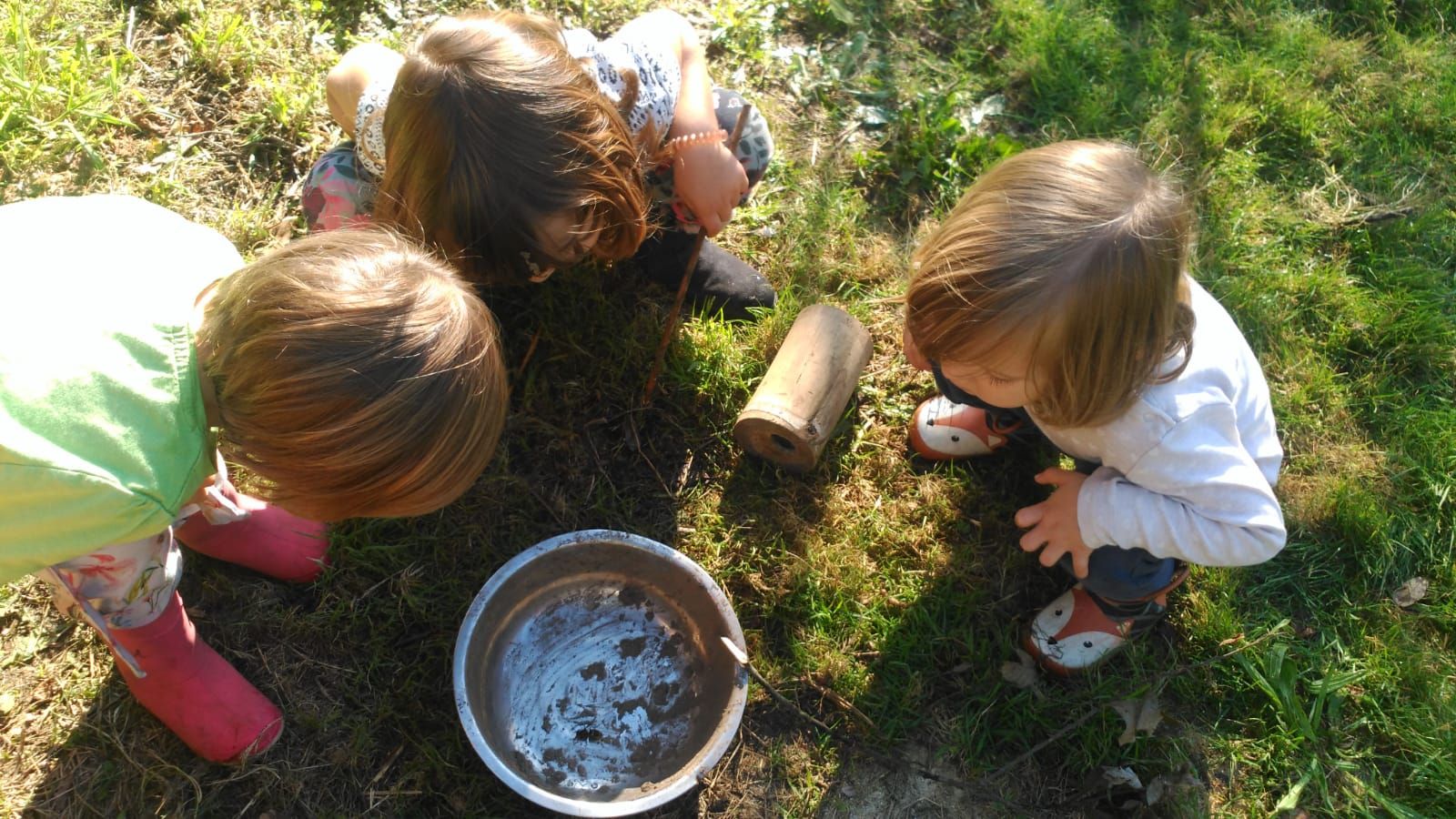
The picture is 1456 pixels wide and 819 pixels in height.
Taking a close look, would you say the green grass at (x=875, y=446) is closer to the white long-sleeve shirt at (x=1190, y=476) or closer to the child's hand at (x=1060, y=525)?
the child's hand at (x=1060, y=525)

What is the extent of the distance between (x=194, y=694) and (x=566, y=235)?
1253 millimetres

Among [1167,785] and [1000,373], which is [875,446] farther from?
[1167,785]

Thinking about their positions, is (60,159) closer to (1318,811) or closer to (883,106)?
(883,106)

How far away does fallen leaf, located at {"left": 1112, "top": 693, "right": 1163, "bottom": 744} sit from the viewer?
2.29 m

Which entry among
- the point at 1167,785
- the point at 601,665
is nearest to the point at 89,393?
the point at 601,665

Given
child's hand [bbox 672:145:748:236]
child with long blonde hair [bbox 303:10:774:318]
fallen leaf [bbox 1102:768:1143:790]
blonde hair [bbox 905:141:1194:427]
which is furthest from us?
child's hand [bbox 672:145:748:236]

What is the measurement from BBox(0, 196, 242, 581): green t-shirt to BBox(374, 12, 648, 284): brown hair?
1.62 feet

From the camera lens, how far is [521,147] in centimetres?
200

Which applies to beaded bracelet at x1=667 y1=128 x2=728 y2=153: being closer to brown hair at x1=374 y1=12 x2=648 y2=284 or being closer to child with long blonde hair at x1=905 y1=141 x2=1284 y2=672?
brown hair at x1=374 y1=12 x2=648 y2=284

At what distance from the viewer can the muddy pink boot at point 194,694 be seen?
2092 millimetres

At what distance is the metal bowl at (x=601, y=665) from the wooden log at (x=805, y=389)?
42cm

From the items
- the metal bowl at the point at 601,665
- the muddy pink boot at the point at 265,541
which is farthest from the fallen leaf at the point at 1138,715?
the muddy pink boot at the point at 265,541

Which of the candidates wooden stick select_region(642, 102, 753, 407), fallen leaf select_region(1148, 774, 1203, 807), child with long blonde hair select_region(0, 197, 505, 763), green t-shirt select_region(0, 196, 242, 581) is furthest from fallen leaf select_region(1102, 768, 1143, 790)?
green t-shirt select_region(0, 196, 242, 581)

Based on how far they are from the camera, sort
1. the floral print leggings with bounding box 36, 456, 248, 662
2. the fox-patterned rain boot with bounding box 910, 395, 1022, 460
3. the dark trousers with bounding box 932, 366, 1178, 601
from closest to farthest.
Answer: the floral print leggings with bounding box 36, 456, 248, 662, the dark trousers with bounding box 932, 366, 1178, 601, the fox-patterned rain boot with bounding box 910, 395, 1022, 460
